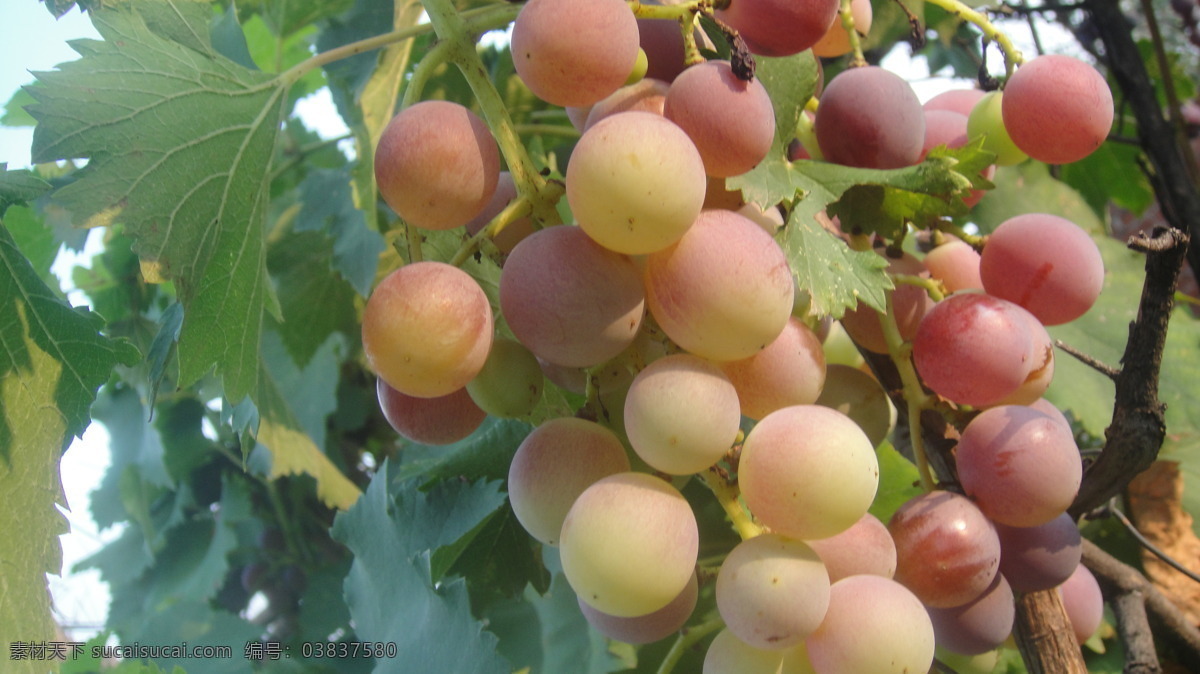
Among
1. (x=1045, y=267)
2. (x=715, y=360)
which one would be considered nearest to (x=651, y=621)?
(x=715, y=360)

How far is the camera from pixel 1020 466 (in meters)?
0.54

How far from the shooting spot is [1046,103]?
61 centimetres

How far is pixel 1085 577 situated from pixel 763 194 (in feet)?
1.38

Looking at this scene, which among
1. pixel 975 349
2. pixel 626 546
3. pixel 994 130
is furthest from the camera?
pixel 994 130

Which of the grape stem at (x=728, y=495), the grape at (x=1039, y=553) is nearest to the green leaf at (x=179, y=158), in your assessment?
the grape stem at (x=728, y=495)

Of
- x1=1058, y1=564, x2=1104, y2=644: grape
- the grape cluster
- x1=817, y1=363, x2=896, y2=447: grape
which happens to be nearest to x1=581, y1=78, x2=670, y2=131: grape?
the grape cluster

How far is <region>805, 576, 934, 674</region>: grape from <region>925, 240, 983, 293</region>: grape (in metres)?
0.29

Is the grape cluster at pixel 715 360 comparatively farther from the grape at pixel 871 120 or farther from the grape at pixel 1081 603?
the grape at pixel 1081 603

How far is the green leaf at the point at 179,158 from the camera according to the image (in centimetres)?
58

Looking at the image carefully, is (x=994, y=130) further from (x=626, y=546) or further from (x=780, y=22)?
(x=626, y=546)

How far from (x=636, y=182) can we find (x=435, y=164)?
0.40 ft

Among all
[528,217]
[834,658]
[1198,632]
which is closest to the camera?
[834,658]

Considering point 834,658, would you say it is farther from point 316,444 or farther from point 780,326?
point 316,444

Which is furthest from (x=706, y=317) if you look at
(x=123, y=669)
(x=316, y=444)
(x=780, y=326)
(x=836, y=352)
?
(x=316, y=444)
